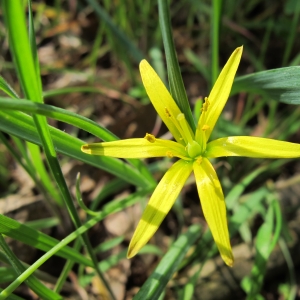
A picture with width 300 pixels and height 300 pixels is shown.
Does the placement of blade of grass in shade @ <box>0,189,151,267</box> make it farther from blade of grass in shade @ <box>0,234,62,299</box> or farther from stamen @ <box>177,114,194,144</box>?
stamen @ <box>177,114,194,144</box>

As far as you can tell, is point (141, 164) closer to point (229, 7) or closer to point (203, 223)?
point (203, 223)

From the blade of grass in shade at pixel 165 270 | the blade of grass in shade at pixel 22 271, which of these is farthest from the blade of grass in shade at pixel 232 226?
the blade of grass in shade at pixel 22 271

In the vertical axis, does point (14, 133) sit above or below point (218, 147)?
below

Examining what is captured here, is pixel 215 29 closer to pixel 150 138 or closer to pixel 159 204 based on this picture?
pixel 150 138

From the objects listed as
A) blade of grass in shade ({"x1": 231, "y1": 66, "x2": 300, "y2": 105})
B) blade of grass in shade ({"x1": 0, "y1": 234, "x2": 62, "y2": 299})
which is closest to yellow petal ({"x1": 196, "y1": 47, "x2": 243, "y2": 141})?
A: blade of grass in shade ({"x1": 231, "y1": 66, "x2": 300, "y2": 105})

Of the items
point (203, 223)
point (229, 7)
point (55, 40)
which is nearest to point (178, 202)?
point (203, 223)

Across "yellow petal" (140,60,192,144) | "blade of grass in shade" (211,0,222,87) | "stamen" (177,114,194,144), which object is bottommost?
"stamen" (177,114,194,144)

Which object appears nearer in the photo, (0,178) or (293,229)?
(293,229)
